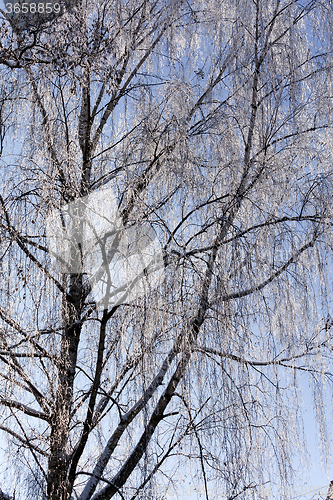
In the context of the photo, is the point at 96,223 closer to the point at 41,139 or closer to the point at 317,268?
the point at 41,139

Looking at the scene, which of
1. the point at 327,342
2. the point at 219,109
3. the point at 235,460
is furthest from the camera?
the point at 219,109

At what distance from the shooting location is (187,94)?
3.33 m

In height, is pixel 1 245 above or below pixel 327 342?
above

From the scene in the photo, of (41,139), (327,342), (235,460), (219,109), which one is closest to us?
(235,460)

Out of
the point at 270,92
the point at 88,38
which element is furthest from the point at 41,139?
the point at 270,92

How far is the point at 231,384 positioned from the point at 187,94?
186 centimetres

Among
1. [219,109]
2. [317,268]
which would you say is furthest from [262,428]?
[219,109]

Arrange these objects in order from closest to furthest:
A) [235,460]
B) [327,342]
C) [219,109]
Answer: [235,460]
[327,342]
[219,109]

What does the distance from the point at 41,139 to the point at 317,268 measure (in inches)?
72.5

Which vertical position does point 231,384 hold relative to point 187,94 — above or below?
below

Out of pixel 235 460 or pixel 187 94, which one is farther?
pixel 187 94

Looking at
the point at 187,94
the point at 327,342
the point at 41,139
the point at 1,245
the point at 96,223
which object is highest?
the point at 187,94

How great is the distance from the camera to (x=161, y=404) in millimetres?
3039

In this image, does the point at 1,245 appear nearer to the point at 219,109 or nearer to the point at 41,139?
the point at 41,139
